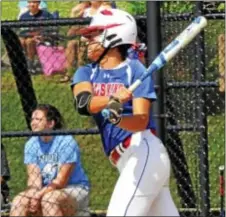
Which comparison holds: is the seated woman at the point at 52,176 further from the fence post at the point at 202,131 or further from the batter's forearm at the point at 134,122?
the batter's forearm at the point at 134,122

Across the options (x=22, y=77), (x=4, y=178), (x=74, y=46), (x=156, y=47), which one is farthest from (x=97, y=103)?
(x=74, y=46)

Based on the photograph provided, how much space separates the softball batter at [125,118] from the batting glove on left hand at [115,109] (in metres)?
0.08

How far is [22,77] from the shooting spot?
25.0ft

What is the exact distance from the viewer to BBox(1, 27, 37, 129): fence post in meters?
7.57

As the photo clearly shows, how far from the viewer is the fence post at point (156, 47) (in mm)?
6742

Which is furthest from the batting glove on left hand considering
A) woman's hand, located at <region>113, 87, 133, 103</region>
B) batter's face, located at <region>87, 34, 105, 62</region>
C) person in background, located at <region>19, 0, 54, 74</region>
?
person in background, located at <region>19, 0, 54, 74</region>

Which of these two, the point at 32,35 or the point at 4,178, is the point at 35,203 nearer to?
the point at 4,178

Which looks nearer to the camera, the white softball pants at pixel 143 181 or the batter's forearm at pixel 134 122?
the batter's forearm at pixel 134 122

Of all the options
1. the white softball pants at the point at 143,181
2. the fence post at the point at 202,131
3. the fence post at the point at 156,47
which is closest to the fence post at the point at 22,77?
the fence post at the point at 156,47

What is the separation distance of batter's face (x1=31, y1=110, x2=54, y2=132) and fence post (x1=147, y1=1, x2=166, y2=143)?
890 millimetres

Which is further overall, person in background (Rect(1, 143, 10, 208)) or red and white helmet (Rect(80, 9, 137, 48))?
person in background (Rect(1, 143, 10, 208))

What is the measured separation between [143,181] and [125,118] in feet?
1.24

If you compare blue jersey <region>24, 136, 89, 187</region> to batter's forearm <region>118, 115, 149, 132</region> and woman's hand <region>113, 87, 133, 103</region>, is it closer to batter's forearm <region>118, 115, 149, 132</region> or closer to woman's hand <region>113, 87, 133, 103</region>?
batter's forearm <region>118, 115, 149, 132</region>

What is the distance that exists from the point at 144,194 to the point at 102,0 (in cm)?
252
